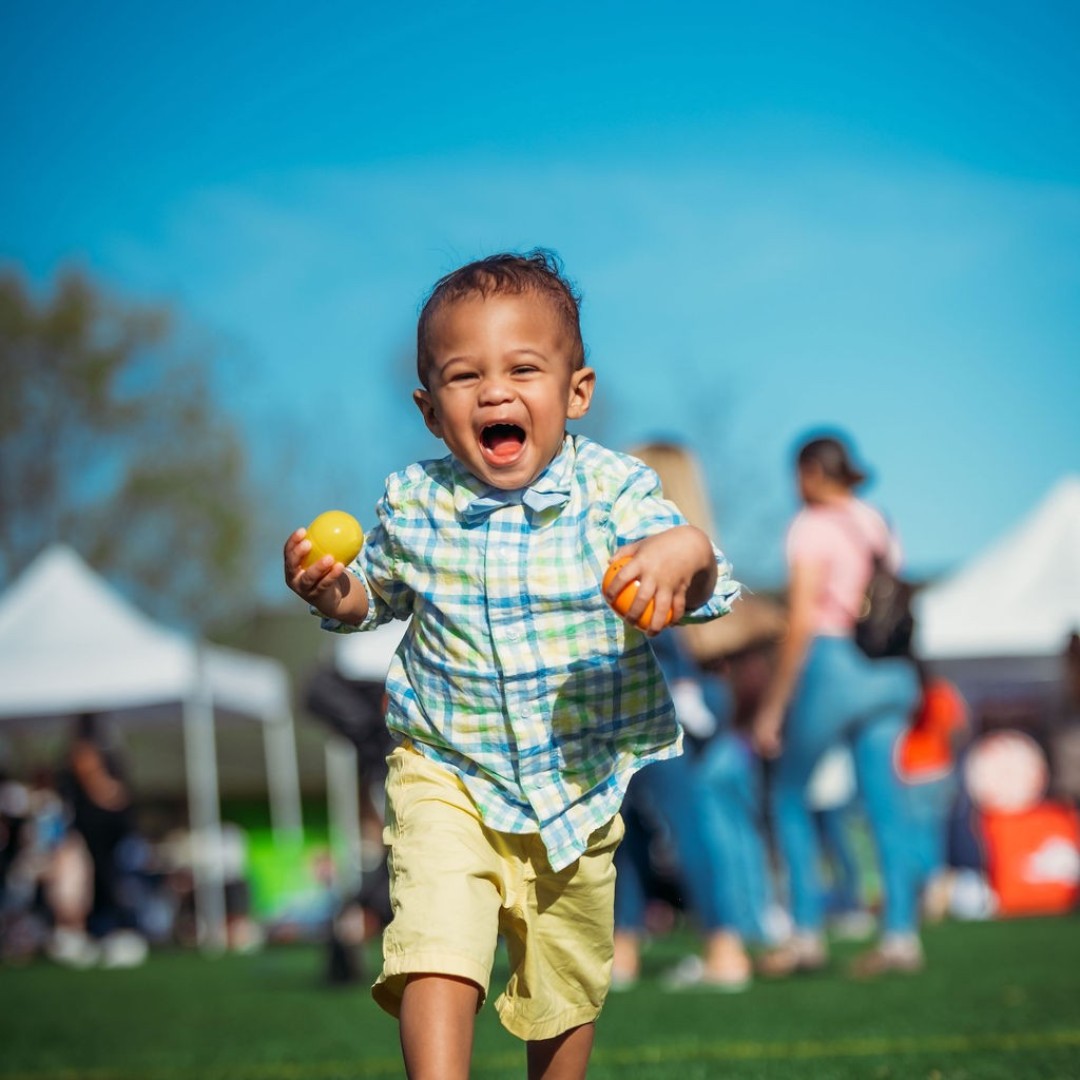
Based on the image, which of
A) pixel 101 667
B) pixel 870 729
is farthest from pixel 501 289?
pixel 101 667

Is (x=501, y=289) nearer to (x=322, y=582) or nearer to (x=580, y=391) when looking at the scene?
(x=580, y=391)

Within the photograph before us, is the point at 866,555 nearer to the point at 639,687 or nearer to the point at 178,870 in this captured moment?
the point at 639,687

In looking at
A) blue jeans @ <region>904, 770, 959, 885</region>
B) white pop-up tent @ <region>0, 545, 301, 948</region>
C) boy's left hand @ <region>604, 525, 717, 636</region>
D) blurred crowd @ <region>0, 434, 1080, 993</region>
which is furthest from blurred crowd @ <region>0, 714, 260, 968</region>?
boy's left hand @ <region>604, 525, 717, 636</region>

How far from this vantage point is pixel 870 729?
254 inches

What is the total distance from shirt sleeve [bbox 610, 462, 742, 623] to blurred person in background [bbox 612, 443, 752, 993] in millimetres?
3817

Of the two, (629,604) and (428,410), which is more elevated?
(428,410)

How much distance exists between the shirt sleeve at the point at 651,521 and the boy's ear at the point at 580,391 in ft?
0.48

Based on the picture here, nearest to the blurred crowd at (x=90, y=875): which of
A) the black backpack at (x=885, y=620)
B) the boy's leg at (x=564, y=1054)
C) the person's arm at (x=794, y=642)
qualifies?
the person's arm at (x=794, y=642)

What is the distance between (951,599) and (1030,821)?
6.92ft

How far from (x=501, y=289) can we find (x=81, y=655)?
12.5 m

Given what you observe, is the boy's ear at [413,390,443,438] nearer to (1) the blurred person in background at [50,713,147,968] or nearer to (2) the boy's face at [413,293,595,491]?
(2) the boy's face at [413,293,595,491]

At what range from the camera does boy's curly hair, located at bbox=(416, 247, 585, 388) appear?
2604 mm

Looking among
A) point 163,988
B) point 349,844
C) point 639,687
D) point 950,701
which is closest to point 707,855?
point 163,988

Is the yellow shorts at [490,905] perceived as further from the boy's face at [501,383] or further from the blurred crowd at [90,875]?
the blurred crowd at [90,875]
